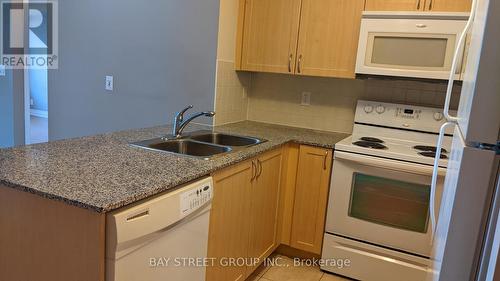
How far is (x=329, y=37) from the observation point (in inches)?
105

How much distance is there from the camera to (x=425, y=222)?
227 cm

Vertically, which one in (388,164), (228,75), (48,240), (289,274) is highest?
(228,75)

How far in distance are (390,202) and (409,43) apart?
3.33 feet

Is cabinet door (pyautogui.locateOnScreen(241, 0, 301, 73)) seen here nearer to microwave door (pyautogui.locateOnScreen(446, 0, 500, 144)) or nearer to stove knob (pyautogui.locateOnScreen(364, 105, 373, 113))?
stove knob (pyautogui.locateOnScreen(364, 105, 373, 113))

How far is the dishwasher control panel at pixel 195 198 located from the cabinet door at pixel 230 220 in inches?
5.5

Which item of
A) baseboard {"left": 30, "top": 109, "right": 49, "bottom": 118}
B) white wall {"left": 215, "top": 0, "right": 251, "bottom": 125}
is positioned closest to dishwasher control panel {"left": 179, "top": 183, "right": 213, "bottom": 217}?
white wall {"left": 215, "top": 0, "right": 251, "bottom": 125}

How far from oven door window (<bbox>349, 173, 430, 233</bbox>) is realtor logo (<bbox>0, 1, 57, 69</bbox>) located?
281 cm

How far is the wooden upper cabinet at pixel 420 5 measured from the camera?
7.63 ft

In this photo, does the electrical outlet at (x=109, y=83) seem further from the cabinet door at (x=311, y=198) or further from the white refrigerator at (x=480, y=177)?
the white refrigerator at (x=480, y=177)

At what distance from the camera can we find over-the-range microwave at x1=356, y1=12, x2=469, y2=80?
7.48 feet

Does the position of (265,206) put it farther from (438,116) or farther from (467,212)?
(467,212)

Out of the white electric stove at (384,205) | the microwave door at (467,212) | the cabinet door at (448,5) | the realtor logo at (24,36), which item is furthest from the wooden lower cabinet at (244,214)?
the realtor logo at (24,36)

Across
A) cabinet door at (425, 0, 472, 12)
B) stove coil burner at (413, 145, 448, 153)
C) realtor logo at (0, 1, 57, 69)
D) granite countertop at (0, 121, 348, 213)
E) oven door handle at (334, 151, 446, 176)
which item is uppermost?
cabinet door at (425, 0, 472, 12)

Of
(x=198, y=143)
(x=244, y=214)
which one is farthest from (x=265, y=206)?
(x=198, y=143)
